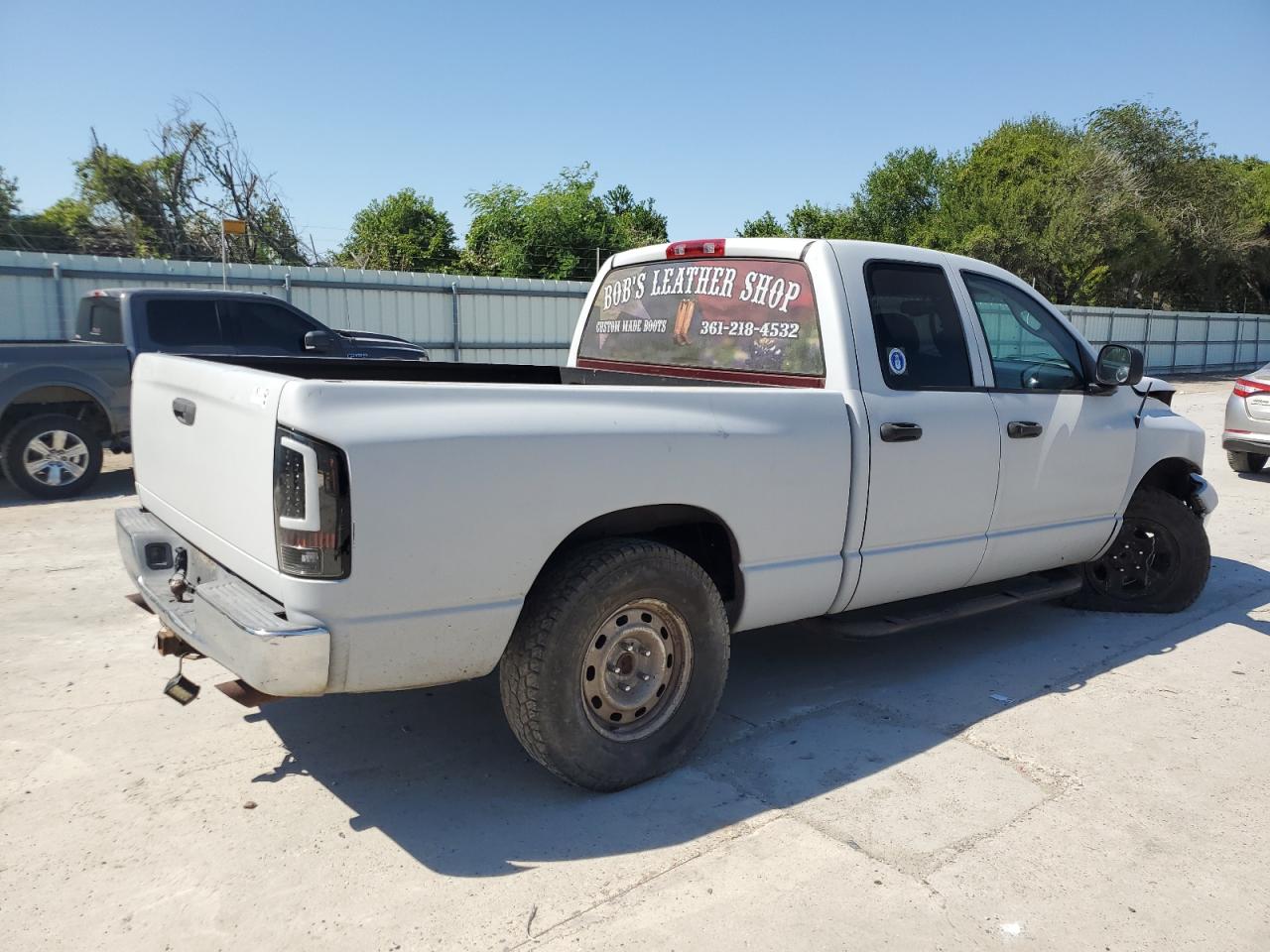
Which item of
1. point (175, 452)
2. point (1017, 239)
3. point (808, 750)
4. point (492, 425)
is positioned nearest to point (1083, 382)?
point (808, 750)

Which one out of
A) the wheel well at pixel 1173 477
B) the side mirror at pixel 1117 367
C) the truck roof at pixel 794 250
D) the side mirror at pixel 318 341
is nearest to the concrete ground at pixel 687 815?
the wheel well at pixel 1173 477

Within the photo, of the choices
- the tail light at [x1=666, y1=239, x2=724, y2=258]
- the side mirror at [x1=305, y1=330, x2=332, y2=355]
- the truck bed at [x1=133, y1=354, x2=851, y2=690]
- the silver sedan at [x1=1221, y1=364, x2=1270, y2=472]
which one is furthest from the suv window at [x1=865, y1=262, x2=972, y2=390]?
the silver sedan at [x1=1221, y1=364, x2=1270, y2=472]

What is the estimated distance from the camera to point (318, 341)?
8852mm

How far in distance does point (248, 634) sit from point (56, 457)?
23.4 feet

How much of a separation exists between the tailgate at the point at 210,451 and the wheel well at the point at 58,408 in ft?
17.9

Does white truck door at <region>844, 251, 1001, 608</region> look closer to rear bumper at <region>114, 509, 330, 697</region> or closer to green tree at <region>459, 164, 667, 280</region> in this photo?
rear bumper at <region>114, 509, 330, 697</region>

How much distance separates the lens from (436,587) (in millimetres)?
2914

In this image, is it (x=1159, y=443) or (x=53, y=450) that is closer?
(x=1159, y=443)

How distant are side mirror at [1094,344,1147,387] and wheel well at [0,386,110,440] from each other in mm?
8046

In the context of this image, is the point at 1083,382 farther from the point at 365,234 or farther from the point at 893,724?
the point at 365,234

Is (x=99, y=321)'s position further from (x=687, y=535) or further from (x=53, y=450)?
(x=687, y=535)

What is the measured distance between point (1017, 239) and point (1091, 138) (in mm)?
5289

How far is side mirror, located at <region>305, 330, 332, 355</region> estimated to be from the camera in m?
8.70

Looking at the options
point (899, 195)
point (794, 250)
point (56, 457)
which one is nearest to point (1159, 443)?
point (794, 250)
